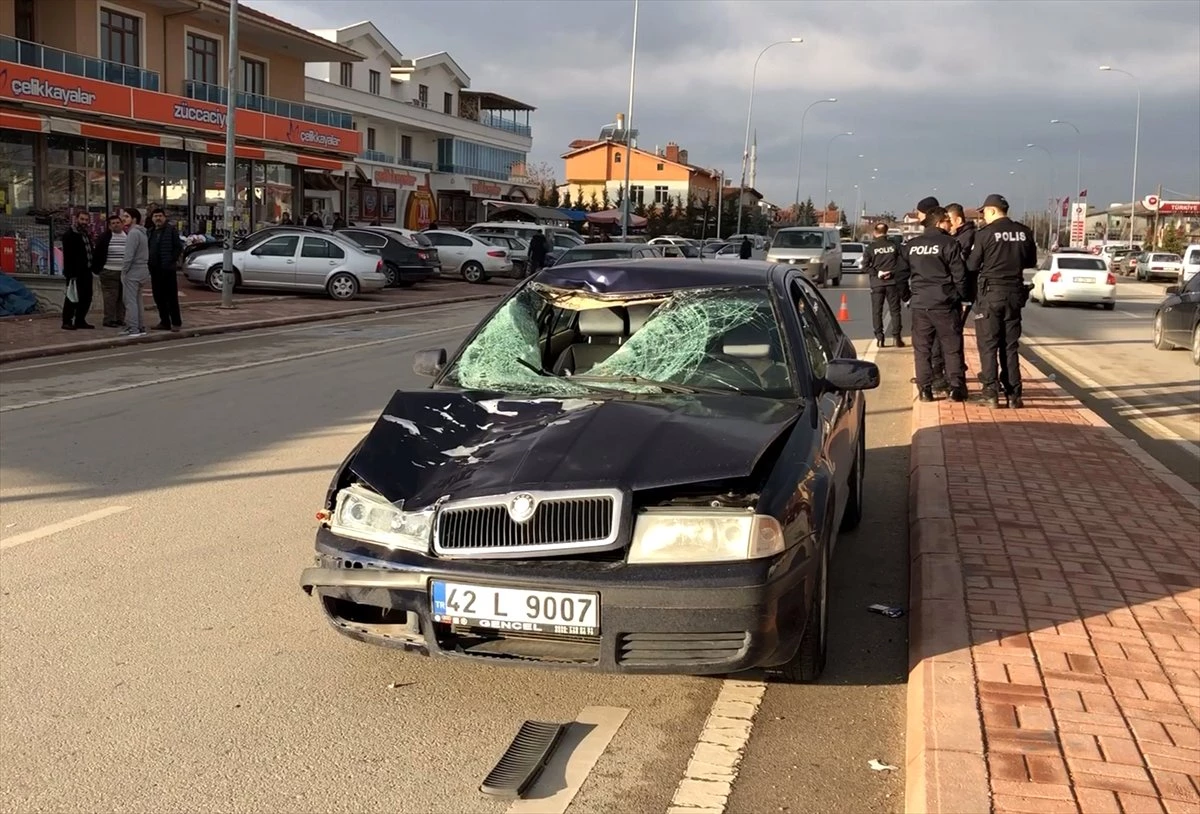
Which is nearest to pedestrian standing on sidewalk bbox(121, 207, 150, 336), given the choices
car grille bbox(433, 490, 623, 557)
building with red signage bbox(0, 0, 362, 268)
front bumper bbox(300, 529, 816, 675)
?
building with red signage bbox(0, 0, 362, 268)

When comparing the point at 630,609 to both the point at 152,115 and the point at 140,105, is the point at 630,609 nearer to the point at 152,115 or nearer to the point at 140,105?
the point at 140,105

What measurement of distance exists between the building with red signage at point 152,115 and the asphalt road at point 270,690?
20.7 meters

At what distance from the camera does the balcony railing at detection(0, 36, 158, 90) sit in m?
26.8

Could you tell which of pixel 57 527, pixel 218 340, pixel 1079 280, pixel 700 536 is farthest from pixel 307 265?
pixel 700 536

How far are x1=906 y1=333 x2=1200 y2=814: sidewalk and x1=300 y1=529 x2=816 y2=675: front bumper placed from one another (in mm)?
626

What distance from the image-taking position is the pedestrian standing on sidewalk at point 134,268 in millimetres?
15773

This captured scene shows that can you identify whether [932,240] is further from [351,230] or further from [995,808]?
[351,230]

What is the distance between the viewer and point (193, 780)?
137 inches

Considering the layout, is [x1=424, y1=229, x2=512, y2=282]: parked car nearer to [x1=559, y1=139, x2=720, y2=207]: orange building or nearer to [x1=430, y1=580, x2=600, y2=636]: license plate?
[x1=430, y1=580, x2=600, y2=636]: license plate

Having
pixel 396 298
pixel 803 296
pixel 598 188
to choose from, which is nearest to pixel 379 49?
pixel 396 298

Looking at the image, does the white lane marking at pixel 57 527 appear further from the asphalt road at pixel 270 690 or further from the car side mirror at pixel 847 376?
the car side mirror at pixel 847 376

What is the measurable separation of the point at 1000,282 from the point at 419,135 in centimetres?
5791

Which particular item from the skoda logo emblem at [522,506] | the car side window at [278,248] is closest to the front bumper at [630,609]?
the skoda logo emblem at [522,506]

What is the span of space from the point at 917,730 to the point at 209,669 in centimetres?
262
